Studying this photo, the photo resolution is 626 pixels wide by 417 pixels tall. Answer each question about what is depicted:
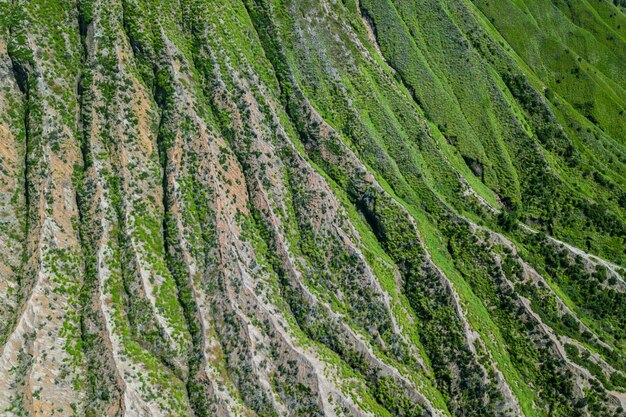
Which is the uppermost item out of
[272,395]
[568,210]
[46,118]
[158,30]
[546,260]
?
[568,210]

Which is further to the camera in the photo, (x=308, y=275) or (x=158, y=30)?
(x=158, y=30)

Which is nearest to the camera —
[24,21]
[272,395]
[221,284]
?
[272,395]

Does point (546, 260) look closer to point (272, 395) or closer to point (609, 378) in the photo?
point (609, 378)

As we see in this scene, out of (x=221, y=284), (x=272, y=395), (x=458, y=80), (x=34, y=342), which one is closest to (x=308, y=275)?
(x=221, y=284)

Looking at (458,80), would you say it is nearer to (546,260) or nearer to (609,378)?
(546,260)

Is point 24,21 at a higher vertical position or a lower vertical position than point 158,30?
lower

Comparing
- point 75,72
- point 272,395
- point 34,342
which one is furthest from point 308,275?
point 75,72

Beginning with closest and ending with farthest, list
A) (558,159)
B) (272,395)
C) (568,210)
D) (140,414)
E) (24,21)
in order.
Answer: (140,414) < (272,395) < (24,21) < (568,210) < (558,159)
